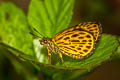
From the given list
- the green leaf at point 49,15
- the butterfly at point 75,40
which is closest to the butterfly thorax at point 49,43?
the butterfly at point 75,40

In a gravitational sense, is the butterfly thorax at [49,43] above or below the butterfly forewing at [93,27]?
below

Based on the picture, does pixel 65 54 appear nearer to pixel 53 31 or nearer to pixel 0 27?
pixel 53 31

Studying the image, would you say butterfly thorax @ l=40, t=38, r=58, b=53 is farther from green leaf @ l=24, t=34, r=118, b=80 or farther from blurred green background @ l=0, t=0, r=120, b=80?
blurred green background @ l=0, t=0, r=120, b=80

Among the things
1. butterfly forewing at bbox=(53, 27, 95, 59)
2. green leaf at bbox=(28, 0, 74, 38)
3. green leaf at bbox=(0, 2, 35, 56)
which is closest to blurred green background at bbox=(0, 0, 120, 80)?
green leaf at bbox=(0, 2, 35, 56)

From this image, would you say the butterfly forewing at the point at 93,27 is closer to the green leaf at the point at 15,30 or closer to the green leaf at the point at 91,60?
the green leaf at the point at 91,60

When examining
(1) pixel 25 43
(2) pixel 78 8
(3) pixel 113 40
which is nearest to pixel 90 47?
(3) pixel 113 40
